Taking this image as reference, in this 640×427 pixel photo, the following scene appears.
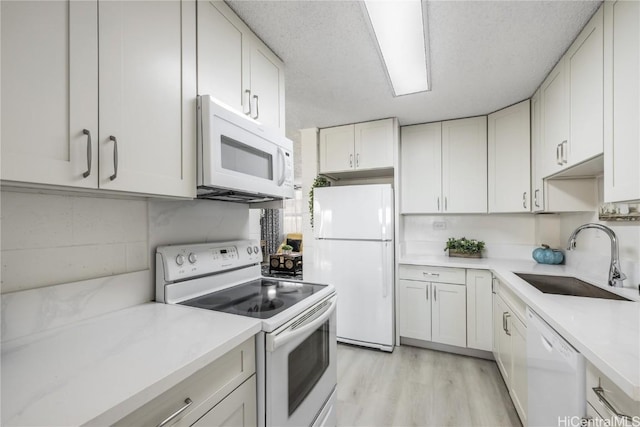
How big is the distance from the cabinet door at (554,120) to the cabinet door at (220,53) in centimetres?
196

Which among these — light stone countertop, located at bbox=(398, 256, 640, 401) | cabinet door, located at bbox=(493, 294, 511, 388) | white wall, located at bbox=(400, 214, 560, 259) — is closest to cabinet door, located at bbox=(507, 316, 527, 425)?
cabinet door, located at bbox=(493, 294, 511, 388)

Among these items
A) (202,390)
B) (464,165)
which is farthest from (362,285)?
(202,390)

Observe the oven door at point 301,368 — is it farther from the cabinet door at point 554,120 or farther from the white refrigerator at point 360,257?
the cabinet door at point 554,120

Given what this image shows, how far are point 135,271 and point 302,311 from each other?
777mm

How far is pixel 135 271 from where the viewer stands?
127 centimetres

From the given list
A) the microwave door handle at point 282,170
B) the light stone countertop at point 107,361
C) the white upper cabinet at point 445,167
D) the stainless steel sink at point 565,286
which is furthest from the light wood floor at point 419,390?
the microwave door handle at point 282,170

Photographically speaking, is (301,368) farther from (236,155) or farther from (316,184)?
(316,184)

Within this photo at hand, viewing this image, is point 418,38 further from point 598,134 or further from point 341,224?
point 341,224

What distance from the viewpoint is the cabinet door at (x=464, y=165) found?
9.23 ft

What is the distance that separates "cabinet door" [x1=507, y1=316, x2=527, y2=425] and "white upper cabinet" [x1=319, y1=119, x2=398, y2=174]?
1703 millimetres

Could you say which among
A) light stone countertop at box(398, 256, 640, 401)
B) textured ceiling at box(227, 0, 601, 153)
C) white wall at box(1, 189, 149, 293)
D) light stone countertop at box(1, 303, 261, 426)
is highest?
textured ceiling at box(227, 0, 601, 153)

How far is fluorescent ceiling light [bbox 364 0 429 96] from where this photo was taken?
53.8 inches

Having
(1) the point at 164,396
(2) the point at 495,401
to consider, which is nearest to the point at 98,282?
(1) the point at 164,396

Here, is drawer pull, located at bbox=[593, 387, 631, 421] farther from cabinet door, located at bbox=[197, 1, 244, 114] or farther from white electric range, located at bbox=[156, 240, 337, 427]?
cabinet door, located at bbox=[197, 1, 244, 114]
